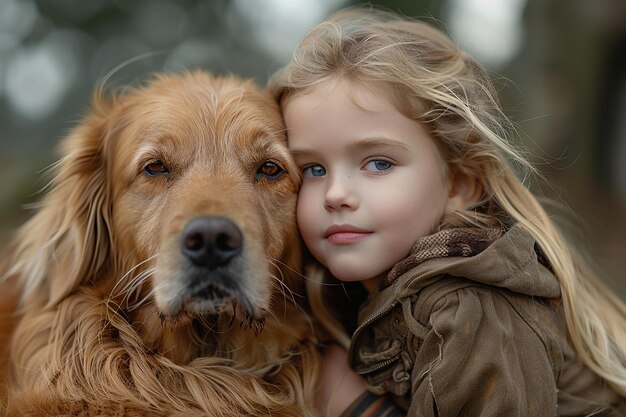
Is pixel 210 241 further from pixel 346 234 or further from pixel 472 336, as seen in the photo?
pixel 472 336

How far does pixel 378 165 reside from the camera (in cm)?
296

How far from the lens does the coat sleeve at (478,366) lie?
2.54 m

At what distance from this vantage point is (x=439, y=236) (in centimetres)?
289

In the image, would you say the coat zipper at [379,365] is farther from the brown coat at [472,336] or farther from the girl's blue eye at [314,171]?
the girl's blue eye at [314,171]

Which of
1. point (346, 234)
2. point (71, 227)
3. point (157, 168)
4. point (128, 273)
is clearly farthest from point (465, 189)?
point (71, 227)

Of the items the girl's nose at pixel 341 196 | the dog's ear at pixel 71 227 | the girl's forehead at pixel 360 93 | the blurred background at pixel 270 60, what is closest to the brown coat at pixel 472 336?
the girl's nose at pixel 341 196

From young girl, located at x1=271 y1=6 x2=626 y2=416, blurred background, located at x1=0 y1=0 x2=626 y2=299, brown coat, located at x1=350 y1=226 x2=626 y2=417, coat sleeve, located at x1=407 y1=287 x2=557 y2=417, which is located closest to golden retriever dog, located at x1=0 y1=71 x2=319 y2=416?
young girl, located at x1=271 y1=6 x2=626 y2=416

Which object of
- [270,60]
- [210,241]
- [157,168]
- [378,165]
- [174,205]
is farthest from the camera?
[270,60]

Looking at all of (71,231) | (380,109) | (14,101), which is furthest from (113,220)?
(14,101)

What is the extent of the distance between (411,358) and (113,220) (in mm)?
1481

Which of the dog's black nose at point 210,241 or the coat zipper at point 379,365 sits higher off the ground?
the dog's black nose at point 210,241

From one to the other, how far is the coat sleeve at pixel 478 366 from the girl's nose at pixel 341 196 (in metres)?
0.54

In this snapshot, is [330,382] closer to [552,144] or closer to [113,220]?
[113,220]

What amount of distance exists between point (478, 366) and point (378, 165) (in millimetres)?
909
